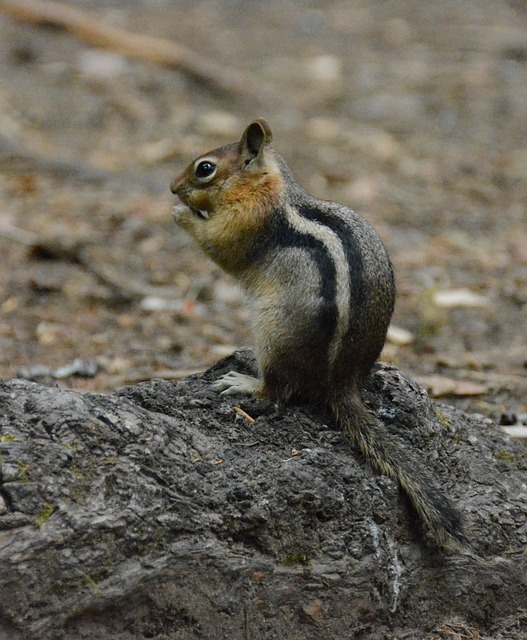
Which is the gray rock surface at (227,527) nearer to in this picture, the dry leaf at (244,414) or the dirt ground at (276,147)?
the dry leaf at (244,414)

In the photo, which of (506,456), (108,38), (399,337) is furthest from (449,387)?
(108,38)

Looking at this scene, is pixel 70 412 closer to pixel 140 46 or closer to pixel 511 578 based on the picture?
pixel 511 578

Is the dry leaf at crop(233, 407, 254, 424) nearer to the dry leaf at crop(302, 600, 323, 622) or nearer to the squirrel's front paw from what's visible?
the squirrel's front paw

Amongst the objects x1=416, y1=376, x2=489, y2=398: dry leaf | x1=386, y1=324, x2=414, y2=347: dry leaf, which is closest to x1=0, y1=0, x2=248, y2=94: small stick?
x1=386, y1=324, x2=414, y2=347: dry leaf

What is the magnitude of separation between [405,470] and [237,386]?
65 centimetres

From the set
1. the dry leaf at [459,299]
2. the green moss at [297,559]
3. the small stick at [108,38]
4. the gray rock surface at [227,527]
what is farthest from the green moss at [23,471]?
the small stick at [108,38]

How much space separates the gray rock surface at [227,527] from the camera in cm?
281

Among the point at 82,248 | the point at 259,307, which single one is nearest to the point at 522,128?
the point at 82,248

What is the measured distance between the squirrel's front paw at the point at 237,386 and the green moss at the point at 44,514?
2.88ft

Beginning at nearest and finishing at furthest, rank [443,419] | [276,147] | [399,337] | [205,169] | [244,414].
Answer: [244,414] → [443,419] → [205,169] → [399,337] → [276,147]

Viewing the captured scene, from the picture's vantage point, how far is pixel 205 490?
3064 millimetres

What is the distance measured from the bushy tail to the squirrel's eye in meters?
1.26

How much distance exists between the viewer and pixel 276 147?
376 inches

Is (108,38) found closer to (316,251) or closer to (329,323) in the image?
(316,251)
